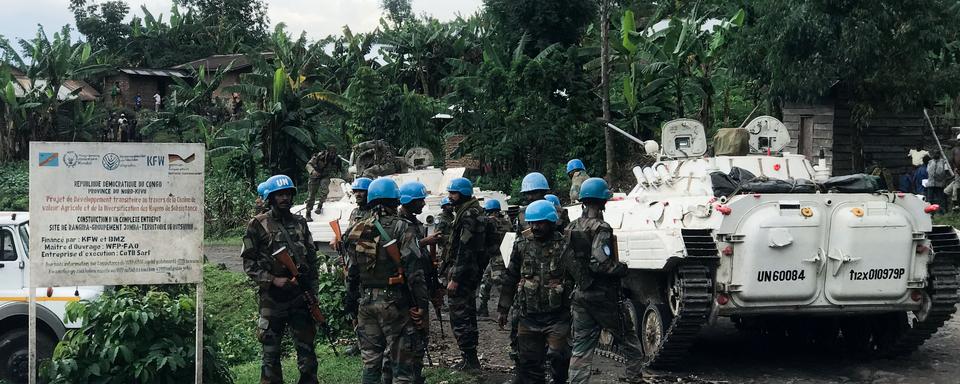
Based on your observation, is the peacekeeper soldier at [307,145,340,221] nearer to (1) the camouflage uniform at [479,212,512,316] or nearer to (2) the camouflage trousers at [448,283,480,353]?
(1) the camouflage uniform at [479,212,512,316]

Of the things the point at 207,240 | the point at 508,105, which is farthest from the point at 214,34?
the point at 508,105

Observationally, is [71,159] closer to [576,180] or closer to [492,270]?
[492,270]

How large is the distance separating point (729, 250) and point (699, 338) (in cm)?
308

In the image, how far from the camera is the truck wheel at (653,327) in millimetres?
9945

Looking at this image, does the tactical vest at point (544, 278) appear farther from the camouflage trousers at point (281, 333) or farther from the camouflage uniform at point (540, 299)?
the camouflage trousers at point (281, 333)

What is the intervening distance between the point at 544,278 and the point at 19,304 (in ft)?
15.7

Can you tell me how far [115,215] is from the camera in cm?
750

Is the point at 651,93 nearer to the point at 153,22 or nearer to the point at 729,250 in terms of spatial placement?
the point at 729,250

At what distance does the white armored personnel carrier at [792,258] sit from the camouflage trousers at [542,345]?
5.03ft

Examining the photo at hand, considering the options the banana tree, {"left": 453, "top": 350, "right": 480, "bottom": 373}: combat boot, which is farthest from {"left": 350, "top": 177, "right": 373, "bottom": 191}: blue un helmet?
the banana tree

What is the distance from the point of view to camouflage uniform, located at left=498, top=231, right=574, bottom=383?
26.2 feet

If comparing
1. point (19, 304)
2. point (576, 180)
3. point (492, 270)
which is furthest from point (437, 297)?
point (576, 180)

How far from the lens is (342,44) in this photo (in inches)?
1404

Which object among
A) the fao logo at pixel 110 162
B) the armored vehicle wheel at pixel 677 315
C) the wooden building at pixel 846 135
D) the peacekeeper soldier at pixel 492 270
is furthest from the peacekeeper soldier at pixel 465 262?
the wooden building at pixel 846 135
